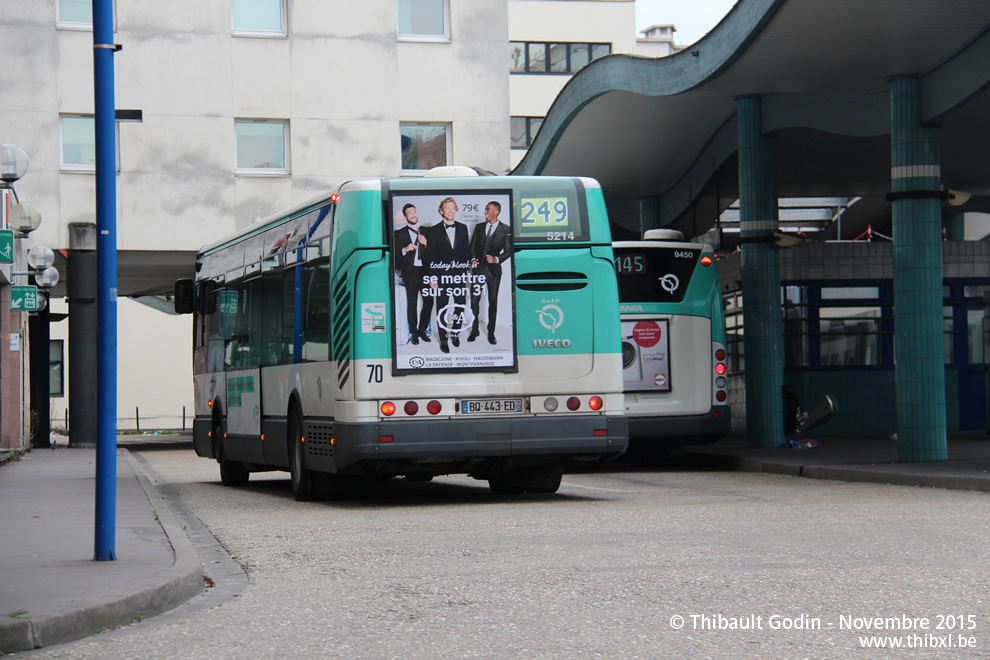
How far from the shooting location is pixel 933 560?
8562 millimetres

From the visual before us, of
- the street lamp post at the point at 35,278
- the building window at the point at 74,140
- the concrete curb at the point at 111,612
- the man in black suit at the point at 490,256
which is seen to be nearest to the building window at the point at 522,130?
the street lamp post at the point at 35,278

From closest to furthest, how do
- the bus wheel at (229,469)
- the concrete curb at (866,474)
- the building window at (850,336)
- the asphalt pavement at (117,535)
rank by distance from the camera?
1. the asphalt pavement at (117,535)
2. the concrete curb at (866,474)
3. the bus wheel at (229,469)
4. the building window at (850,336)

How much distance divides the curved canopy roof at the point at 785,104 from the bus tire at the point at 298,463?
7056mm

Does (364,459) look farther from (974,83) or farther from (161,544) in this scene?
(974,83)

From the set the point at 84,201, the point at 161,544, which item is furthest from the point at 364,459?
the point at 84,201

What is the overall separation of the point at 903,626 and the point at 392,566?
11.4ft

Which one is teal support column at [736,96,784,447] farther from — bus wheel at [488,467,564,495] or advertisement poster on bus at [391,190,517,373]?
advertisement poster on bus at [391,190,517,373]

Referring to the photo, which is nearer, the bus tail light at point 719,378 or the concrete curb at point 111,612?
the concrete curb at point 111,612

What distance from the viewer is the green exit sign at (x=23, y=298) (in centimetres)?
2530

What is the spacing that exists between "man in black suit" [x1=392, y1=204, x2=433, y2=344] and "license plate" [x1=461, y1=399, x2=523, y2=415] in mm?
707

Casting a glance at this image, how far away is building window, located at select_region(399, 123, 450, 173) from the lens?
33.3 m

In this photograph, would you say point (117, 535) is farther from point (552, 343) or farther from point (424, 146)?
point (424, 146)

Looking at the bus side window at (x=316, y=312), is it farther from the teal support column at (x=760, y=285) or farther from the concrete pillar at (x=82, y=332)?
the concrete pillar at (x=82, y=332)

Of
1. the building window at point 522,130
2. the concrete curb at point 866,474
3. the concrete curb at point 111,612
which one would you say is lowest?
the concrete curb at point 866,474
